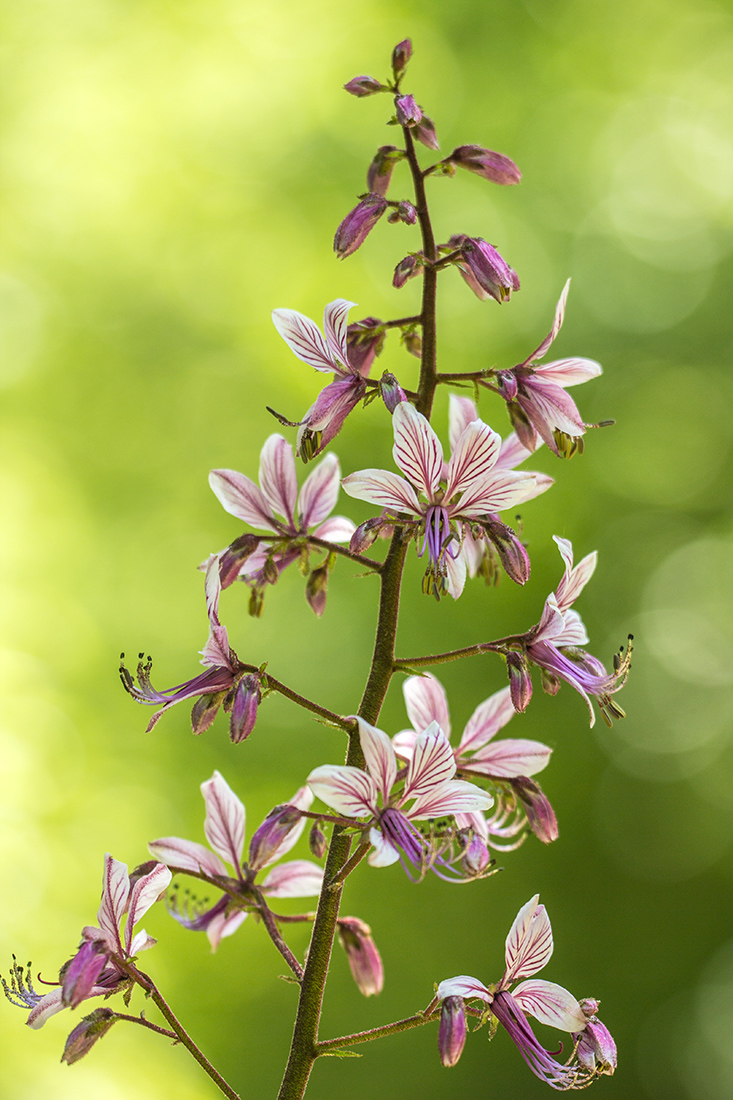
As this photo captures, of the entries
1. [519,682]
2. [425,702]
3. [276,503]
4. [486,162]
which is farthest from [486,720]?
[486,162]

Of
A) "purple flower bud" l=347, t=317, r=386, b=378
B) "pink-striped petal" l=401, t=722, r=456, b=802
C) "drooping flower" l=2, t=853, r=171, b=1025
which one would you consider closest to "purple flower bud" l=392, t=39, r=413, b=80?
"purple flower bud" l=347, t=317, r=386, b=378

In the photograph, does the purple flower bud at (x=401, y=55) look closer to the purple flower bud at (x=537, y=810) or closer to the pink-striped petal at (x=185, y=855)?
the purple flower bud at (x=537, y=810)

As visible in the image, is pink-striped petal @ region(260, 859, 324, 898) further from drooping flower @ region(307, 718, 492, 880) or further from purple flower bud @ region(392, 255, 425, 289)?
purple flower bud @ region(392, 255, 425, 289)

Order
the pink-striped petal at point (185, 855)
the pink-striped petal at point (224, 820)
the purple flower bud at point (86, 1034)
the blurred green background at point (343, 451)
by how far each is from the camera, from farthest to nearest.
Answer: the blurred green background at point (343, 451)
the pink-striped petal at point (224, 820)
the pink-striped petal at point (185, 855)
the purple flower bud at point (86, 1034)

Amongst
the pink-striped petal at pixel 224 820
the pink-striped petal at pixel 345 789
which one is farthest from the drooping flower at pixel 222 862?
the pink-striped petal at pixel 345 789

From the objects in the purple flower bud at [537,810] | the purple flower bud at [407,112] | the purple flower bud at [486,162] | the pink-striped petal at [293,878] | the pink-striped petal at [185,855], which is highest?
the purple flower bud at [407,112]

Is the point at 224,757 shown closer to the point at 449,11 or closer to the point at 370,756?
the point at 370,756

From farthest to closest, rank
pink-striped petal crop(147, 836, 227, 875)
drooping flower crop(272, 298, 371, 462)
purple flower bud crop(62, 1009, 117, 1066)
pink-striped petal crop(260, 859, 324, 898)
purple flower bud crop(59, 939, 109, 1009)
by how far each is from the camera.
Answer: pink-striped petal crop(260, 859, 324, 898)
pink-striped petal crop(147, 836, 227, 875)
drooping flower crop(272, 298, 371, 462)
purple flower bud crop(62, 1009, 117, 1066)
purple flower bud crop(59, 939, 109, 1009)
